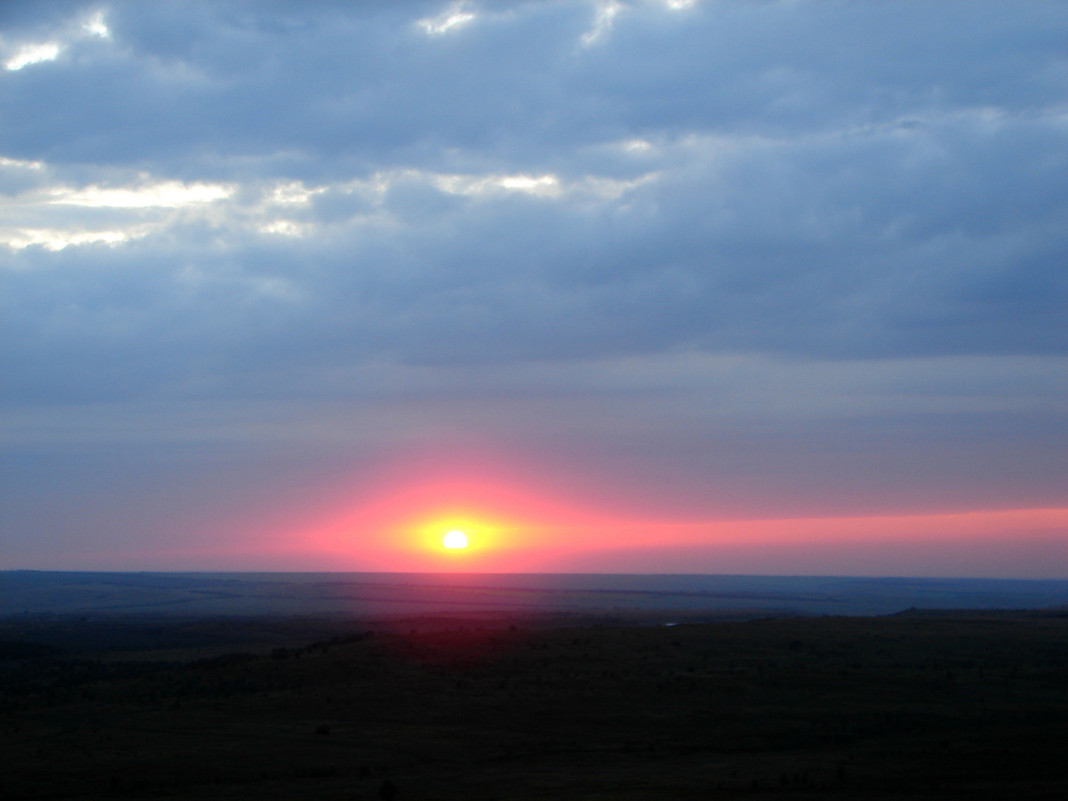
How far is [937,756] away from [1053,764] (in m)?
3.00

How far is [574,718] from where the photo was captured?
36406 millimetres

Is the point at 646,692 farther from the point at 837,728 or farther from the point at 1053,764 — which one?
the point at 1053,764

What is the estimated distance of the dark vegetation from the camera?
25688 mm

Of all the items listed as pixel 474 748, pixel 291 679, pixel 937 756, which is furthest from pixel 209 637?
pixel 937 756

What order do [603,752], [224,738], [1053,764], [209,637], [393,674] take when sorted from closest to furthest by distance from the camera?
[1053,764]
[603,752]
[224,738]
[393,674]
[209,637]

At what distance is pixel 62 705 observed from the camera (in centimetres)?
4084

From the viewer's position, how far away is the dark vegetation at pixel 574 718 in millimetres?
25688

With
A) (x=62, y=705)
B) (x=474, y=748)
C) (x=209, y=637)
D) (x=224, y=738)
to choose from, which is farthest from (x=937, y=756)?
(x=209, y=637)

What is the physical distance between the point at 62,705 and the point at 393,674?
12.9 m

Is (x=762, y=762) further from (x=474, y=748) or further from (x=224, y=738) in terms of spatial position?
(x=224, y=738)

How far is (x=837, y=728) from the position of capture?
111ft

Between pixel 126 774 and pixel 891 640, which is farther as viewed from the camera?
pixel 891 640

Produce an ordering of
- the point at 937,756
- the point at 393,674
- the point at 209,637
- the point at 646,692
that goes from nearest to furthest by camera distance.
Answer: the point at 937,756 < the point at 646,692 < the point at 393,674 < the point at 209,637

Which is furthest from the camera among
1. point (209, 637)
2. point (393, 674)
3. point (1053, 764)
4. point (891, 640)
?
point (209, 637)
